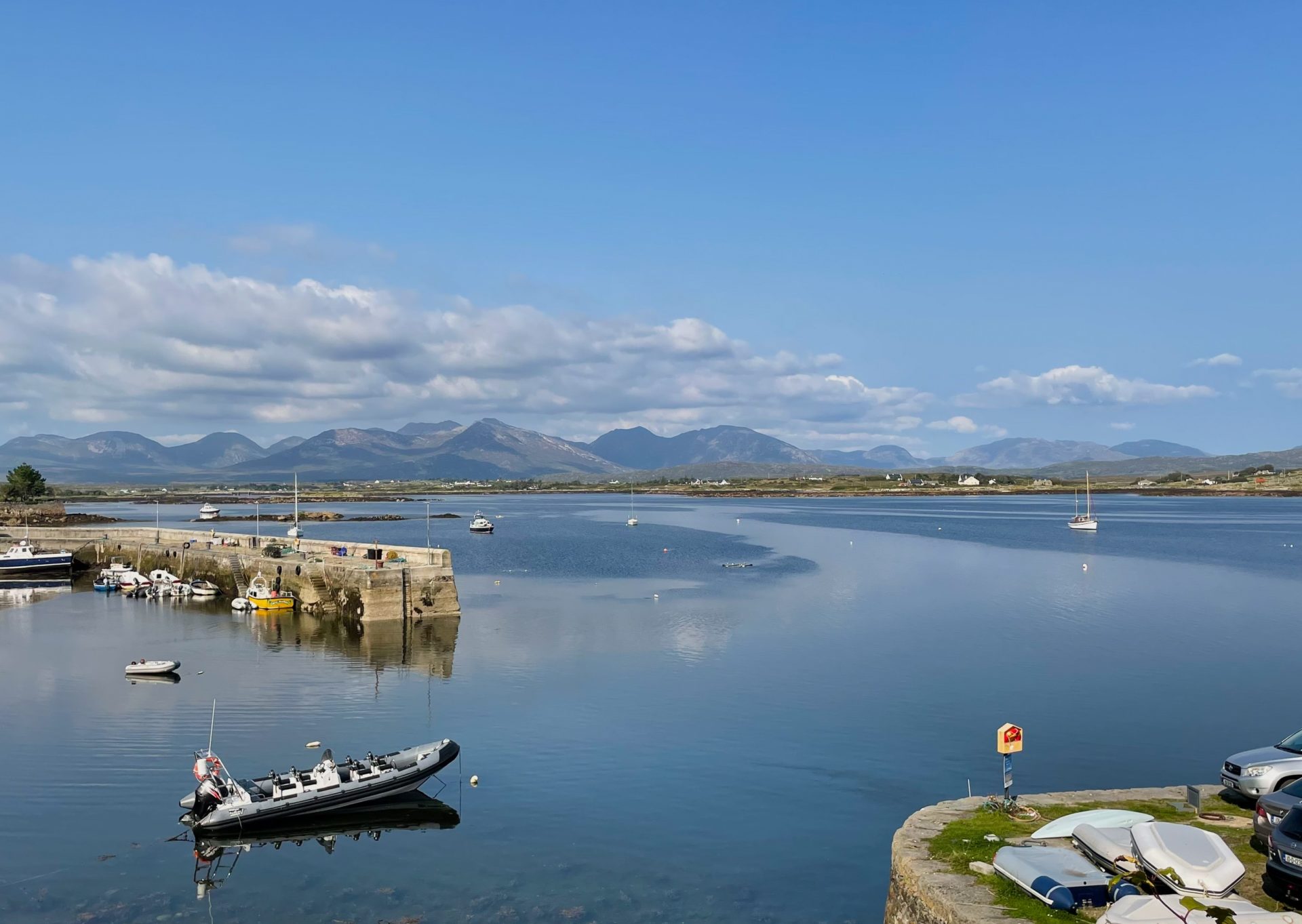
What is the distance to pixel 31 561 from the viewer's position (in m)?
81.4

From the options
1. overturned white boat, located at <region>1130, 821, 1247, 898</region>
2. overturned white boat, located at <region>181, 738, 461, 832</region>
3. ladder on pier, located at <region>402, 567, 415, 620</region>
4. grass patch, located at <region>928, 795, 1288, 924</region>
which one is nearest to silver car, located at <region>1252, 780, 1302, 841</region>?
grass patch, located at <region>928, 795, 1288, 924</region>

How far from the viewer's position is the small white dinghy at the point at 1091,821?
16.3 m

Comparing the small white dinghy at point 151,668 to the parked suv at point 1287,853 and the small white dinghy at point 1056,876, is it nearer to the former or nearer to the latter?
the small white dinghy at point 1056,876

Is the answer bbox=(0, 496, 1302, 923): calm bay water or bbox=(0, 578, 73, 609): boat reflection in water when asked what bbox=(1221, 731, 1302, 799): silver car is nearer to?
bbox=(0, 496, 1302, 923): calm bay water

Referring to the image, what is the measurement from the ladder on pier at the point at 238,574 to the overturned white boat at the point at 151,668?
24602 millimetres

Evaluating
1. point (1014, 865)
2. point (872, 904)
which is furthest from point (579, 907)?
point (1014, 865)

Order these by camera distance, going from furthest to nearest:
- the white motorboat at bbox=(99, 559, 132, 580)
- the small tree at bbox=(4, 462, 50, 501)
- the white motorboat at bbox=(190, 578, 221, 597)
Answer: the small tree at bbox=(4, 462, 50, 501), the white motorboat at bbox=(99, 559, 132, 580), the white motorboat at bbox=(190, 578, 221, 597)

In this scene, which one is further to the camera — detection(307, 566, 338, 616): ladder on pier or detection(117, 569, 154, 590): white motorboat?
detection(117, 569, 154, 590): white motorboat

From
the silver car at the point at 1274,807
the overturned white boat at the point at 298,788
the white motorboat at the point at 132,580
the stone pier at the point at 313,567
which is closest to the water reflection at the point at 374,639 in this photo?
the stone pier at the point at 313,567

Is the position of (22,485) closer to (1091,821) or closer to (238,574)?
(238,574)

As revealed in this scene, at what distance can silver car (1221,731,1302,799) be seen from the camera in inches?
696

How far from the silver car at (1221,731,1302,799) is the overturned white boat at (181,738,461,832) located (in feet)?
Result: 67.7

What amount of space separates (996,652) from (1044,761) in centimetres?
1808

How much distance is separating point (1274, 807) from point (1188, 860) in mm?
3182
